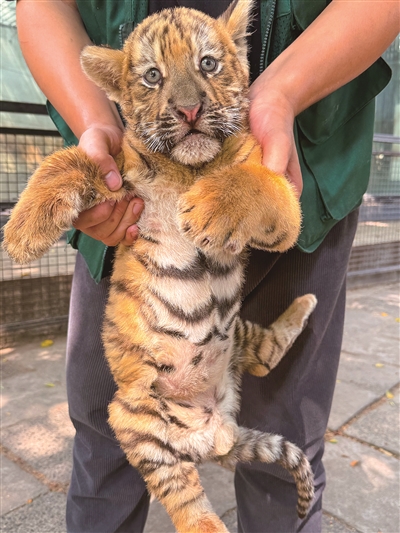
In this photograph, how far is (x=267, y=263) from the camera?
1668mm

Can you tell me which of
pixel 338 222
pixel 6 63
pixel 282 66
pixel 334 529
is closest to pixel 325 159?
pixel 338 222

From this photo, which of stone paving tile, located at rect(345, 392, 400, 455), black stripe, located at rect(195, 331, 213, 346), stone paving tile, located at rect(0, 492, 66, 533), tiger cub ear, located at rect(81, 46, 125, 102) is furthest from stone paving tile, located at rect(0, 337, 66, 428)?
tiger cub ear, located at rect(81, 46, 125, 102)

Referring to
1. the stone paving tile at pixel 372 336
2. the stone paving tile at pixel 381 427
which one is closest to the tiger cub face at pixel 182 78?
the stone paving tile at pixel 381 427

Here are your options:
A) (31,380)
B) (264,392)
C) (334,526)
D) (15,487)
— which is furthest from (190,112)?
(31,380)

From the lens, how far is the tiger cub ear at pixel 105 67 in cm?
133

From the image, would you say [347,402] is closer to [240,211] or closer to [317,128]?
[317,128]

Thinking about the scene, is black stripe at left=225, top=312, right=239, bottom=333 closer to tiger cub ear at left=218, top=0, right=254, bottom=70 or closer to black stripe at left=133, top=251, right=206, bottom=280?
black stripe at left=133, top=251, right=206, bottom=280

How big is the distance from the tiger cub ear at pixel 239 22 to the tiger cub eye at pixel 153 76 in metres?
0.24

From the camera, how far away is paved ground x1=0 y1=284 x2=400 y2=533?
2482mm

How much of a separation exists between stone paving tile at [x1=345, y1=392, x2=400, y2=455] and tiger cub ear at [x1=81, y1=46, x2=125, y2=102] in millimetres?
2702

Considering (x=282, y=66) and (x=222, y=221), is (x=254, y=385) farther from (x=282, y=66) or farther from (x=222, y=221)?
(x=282, y=66)

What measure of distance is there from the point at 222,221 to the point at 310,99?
0.48 m

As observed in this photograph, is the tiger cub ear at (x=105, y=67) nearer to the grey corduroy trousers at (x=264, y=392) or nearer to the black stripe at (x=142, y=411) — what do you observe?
the grey corduroy trousers at (x=264, y=392)

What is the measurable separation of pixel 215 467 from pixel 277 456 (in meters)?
1.53
